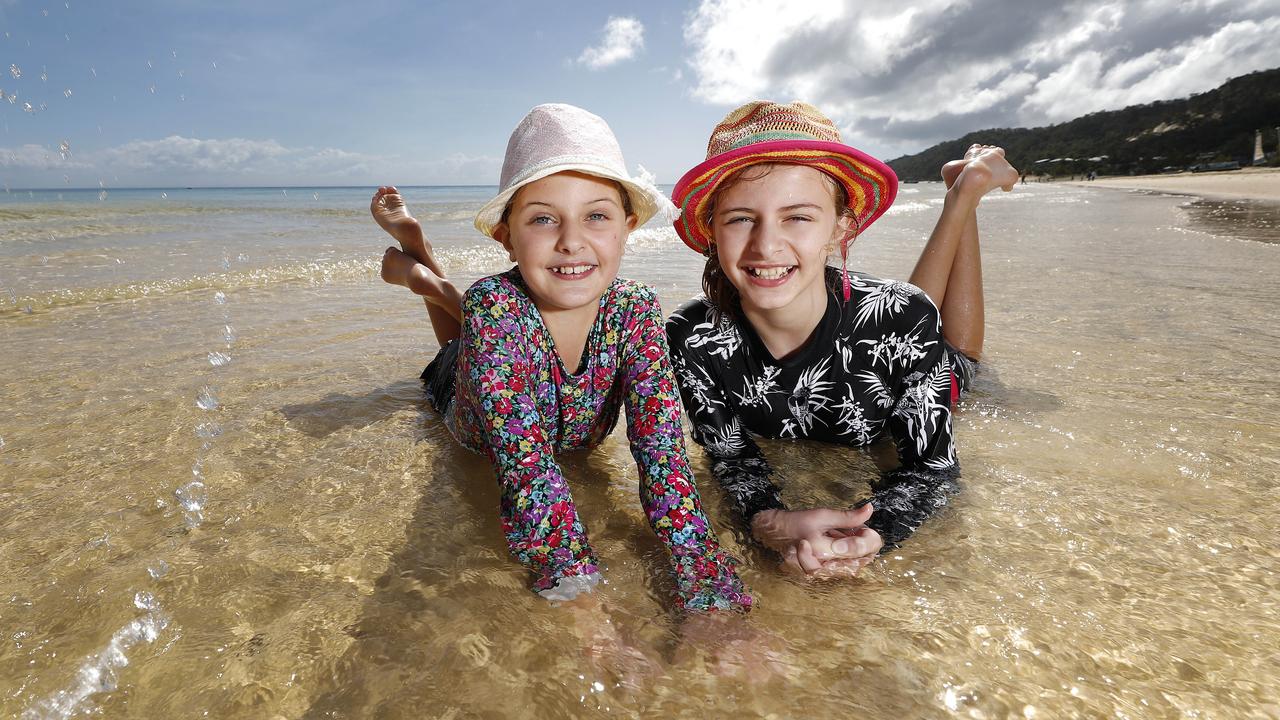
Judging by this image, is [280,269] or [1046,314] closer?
[1046,314]

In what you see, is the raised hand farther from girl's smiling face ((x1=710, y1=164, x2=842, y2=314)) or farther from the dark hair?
the dark hair

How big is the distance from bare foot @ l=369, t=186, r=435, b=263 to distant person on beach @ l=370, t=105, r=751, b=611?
168 cm

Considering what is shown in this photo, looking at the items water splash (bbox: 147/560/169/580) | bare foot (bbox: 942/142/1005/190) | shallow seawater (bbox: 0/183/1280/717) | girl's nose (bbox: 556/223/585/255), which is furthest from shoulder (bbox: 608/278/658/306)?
bare foot (bbox: 942/142/1005/190)

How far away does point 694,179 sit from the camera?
7.12 ft

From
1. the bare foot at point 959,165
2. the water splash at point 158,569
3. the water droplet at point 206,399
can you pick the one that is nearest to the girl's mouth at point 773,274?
the water splash at point 158,569

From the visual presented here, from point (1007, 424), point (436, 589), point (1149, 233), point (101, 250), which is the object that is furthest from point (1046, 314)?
point (101, 250)

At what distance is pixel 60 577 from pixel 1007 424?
345 centimetres

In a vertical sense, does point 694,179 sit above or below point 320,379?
above

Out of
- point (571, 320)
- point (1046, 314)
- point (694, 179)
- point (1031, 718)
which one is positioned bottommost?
point (1031, 718)

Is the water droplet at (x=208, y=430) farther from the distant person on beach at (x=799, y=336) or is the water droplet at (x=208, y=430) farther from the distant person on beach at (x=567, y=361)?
the distant person on beach at (x=799, y=336)

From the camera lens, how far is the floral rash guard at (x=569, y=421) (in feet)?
5.90

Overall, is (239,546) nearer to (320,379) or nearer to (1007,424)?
(320,379)

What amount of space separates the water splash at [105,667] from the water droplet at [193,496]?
0.53 meters

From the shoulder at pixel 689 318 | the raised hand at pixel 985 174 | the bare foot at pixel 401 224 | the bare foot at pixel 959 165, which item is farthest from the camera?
the bare foot at pixel 401 224
